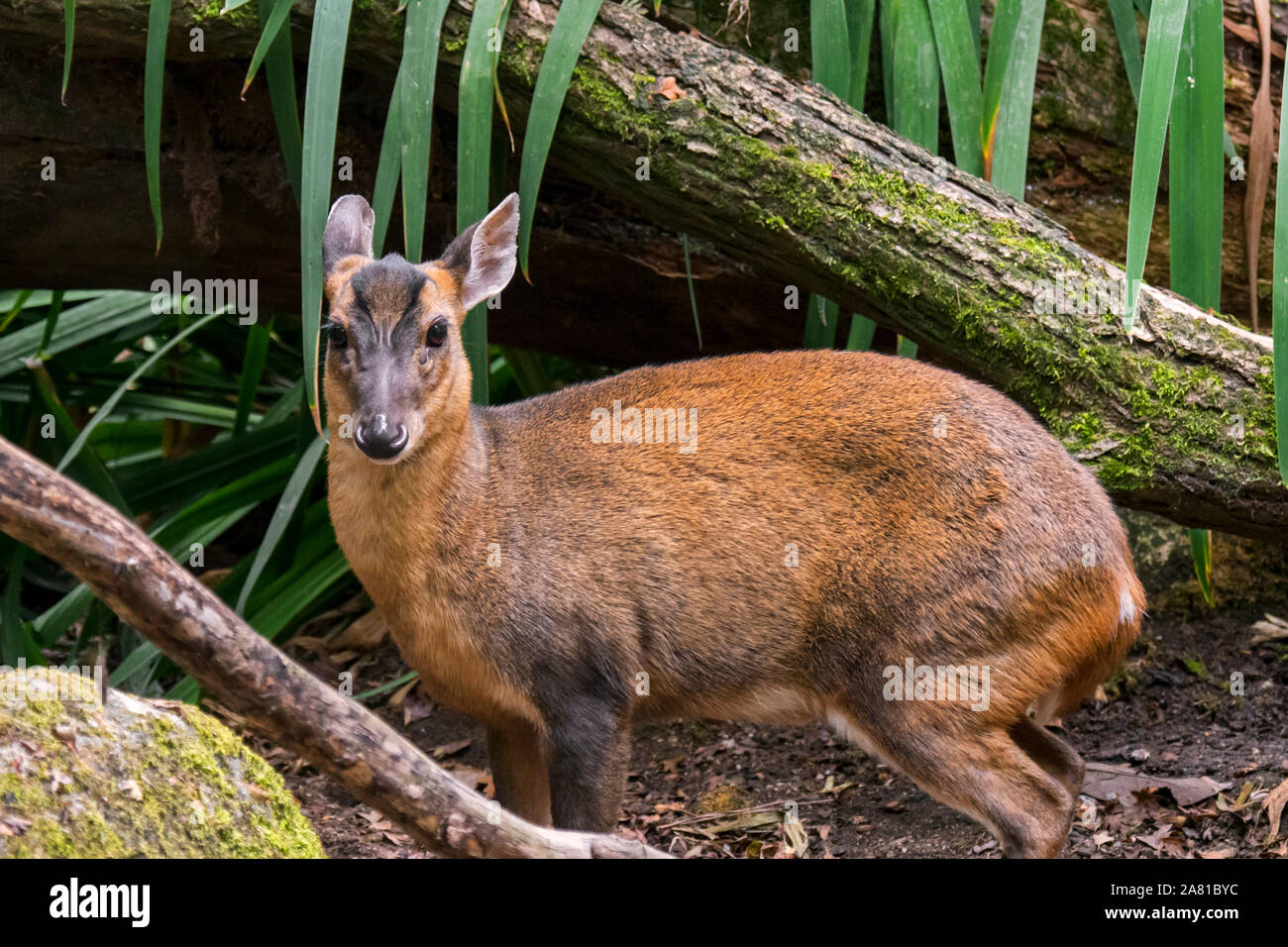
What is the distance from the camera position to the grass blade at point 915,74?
4.61 metres

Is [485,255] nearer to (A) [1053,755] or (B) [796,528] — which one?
(B) [796,528]

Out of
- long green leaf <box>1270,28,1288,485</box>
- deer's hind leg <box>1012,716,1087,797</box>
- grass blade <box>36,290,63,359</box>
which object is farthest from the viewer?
grass blade <box>36,290,63,359</box>

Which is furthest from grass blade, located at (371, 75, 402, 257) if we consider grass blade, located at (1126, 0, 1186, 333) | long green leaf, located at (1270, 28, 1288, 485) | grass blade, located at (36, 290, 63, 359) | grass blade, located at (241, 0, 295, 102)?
long green leaf, located at (1270, 28, 1288, 485)

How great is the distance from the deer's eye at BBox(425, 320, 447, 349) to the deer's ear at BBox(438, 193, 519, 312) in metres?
0.25

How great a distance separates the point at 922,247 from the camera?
4.34 metres

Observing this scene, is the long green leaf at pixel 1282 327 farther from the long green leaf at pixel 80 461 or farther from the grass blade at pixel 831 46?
the long green leaf at pixel 80 461

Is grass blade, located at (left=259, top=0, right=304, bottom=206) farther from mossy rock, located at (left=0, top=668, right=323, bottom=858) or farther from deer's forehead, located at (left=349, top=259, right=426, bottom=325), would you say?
mossy rock, located at (left=0, top=668, right=323, bottom=858)

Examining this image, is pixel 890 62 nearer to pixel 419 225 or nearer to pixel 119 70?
pixel 419 225

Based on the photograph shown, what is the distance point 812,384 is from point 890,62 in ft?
4.29

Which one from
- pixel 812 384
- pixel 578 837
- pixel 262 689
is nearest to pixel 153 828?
pixel 262 689

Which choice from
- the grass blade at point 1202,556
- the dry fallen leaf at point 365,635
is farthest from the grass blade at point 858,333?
the dry fallen leaf at point 365,635

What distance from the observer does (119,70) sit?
5062 millimetres

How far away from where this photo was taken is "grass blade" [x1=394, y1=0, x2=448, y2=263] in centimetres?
421

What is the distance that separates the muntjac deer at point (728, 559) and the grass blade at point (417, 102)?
0.17 meters
